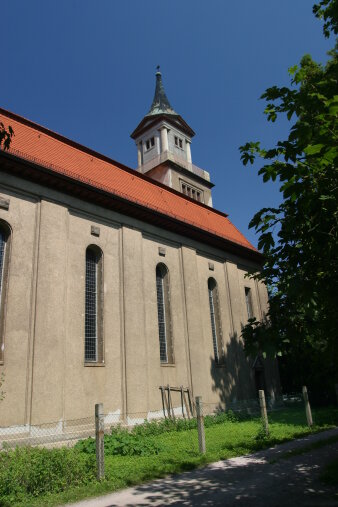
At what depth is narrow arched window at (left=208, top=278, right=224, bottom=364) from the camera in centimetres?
2044

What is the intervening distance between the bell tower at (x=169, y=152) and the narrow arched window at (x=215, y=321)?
31.2 ft

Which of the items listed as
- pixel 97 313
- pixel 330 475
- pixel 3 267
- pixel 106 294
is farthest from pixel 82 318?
pixel 330 475

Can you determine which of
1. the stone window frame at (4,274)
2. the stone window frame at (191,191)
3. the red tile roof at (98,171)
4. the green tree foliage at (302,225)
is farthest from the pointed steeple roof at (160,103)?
the green tree foliage at (302,225)

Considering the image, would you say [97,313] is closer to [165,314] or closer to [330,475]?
[165,314]

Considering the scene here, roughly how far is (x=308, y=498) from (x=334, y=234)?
4563 millimetres

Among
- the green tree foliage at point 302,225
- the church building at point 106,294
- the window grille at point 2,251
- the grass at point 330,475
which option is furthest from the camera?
the window grille at point 2,251

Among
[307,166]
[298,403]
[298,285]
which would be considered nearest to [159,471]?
[298,285]

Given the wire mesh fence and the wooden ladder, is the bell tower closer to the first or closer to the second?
the wire mesh fence

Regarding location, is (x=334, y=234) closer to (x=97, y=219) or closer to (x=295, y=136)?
(x=295, y=136)

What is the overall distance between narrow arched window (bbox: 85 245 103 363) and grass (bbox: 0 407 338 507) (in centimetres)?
392

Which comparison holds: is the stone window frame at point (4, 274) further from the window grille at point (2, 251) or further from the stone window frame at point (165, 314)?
the stone window frame at point (165, 314)

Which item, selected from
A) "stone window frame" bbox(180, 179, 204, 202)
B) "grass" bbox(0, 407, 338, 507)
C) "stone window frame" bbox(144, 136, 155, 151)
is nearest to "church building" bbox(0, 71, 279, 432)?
"grass" bbox(0, 407, 338, 507)

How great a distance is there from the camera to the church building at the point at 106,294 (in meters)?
12.9

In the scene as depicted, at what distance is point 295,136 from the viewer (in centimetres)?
399
